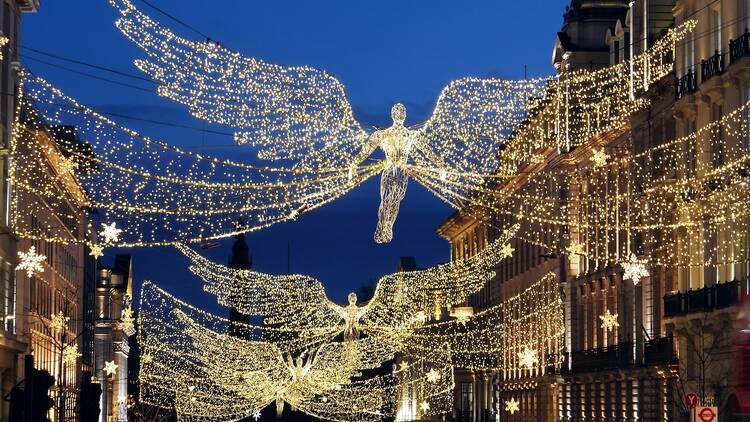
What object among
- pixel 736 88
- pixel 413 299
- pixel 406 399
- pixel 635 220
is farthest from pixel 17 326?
pixel 406 399

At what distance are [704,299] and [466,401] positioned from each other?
58.8m

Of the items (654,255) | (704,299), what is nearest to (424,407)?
(654,255)

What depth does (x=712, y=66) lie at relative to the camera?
146 ft

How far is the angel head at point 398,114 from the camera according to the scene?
3025cm

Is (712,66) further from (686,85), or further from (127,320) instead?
(127,320)

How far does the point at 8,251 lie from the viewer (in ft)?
160

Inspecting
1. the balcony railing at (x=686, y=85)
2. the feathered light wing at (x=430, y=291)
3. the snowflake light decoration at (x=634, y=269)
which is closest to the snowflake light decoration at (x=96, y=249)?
the snowflake light decoration at (x=634, y=269)

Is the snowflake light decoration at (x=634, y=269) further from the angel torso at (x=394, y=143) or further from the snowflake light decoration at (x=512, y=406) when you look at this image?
the snowflake light decoration at (x=512, y=406)

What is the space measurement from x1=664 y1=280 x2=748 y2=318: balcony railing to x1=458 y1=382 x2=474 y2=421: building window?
52.1 metres

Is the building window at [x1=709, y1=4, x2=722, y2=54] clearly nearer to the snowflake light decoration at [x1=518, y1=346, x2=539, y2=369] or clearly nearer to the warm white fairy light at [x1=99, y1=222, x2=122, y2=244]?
the warm white fairy light at [x1=99, y1=222, x2=122, y2=244]

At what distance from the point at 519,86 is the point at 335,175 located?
14.2ft

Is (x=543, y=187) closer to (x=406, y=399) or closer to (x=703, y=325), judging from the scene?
(x=703, y=325)

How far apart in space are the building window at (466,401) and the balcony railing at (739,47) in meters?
59.1

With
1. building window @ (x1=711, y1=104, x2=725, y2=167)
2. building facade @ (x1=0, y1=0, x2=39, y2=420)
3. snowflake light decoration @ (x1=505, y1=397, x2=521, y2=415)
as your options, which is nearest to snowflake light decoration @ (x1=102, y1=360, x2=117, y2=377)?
snowflake light decoration @ (x1=505, y1=397, x2=521, y2=415)
